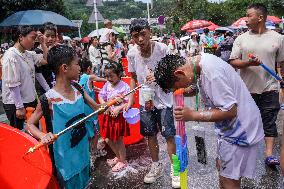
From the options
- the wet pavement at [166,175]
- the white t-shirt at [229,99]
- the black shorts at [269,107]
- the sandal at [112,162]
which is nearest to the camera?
the white t-shirt at [229,99]

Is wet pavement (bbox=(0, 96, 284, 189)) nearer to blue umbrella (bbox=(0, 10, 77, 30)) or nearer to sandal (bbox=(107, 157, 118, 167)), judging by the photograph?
sandal (bbox=(107, 157, 118, 167))

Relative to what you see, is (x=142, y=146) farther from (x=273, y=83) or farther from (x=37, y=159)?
(x=37, y=159)

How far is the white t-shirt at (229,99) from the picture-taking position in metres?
2.26

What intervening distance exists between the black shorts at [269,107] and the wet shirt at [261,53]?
0.07 meters

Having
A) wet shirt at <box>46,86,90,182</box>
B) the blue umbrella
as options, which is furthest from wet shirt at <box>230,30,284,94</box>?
the blue umbrella

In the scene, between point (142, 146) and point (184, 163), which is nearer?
point (184, 163)

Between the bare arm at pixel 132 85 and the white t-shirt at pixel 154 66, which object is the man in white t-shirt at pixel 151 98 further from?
the bare arm at pixel 132 85

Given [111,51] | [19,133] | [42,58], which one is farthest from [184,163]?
[111,51]

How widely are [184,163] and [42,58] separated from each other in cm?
276

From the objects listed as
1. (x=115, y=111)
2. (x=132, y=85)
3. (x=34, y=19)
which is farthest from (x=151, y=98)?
(x=34, y=19)

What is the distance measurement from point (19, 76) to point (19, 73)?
0.04m

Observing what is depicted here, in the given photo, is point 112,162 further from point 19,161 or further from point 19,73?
point 19,161

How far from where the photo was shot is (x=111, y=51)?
1012 cm

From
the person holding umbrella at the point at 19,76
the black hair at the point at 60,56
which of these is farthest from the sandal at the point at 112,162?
the black hair at the point at 60,56
